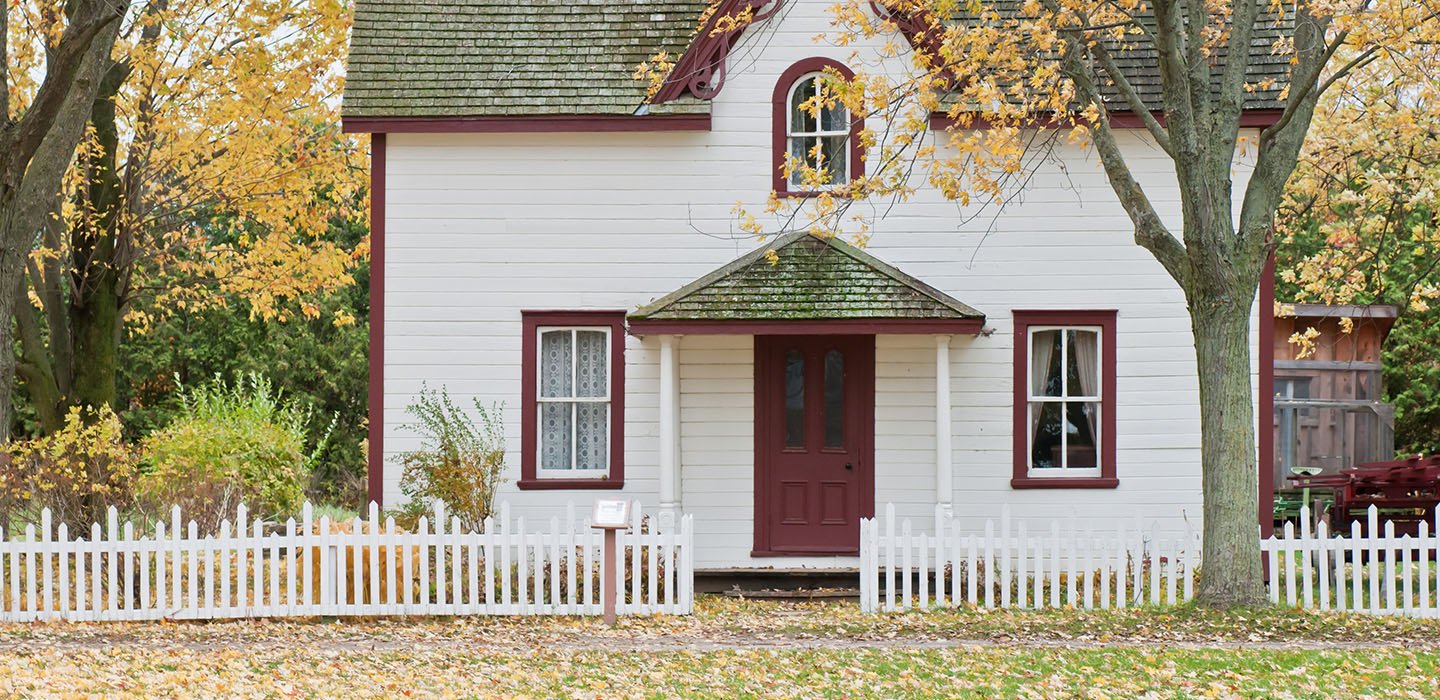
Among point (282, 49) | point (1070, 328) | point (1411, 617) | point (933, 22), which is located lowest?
point (1411, 617)

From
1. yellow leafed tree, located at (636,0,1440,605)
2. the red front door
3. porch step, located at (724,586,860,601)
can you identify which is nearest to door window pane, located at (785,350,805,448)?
the red front door

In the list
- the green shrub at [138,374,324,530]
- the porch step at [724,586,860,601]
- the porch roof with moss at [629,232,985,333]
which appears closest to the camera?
the porch roof with moss at [629,232,985,333]

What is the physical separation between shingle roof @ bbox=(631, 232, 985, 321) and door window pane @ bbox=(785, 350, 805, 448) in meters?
1.06

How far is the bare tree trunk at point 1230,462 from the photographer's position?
12484 millimetres

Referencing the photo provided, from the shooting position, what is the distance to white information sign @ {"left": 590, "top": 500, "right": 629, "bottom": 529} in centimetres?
1254

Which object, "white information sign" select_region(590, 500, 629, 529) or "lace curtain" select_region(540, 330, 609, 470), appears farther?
"lace curtain" select_region(540, 330, 609, 470)

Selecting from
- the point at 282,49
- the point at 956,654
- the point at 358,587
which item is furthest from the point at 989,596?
the point at 282,49

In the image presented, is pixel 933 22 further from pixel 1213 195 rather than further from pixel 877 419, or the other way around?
pixel 877 419

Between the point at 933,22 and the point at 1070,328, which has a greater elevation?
the point at 933,22

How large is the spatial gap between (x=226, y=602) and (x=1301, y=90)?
32.9 feet

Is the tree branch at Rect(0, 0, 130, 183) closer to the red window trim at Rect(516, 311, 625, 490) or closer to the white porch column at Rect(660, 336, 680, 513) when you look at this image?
the red window trim at Rect(516, 311, 625, 490)

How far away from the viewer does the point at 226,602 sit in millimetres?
12859

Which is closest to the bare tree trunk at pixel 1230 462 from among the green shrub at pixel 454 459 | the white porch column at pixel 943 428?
the white porch column at pixel 943 428

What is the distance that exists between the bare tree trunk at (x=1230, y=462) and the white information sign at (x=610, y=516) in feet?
16.3
